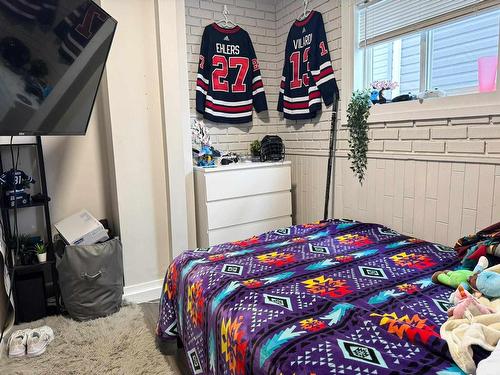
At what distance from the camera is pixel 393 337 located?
1.06 meters

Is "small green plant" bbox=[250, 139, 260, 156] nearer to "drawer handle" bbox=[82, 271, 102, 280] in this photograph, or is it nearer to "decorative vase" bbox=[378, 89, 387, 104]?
"decorative vase" bbox=[378, 89, 387, 104]

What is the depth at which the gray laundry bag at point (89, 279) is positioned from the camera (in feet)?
7.22

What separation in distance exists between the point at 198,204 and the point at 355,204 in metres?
1.21

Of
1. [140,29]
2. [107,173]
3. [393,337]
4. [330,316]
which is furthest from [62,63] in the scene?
[393,337]

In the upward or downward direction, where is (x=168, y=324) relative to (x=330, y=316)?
downward

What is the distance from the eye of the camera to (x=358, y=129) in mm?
2490

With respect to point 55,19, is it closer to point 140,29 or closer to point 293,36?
point 140,29

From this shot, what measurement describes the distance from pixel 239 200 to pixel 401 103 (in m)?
1.35

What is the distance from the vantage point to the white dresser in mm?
2711

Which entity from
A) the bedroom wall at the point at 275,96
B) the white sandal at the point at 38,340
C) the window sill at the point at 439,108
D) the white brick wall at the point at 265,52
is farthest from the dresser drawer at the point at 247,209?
the white sandal at the point at 38,340

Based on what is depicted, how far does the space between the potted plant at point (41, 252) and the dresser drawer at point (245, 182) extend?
114cm

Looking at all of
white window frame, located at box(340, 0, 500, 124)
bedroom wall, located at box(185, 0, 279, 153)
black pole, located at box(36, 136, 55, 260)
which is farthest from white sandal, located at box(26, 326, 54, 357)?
white window frame, located at box(340, 0, 500, 124)

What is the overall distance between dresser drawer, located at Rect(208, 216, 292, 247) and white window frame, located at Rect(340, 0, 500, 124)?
1.00m

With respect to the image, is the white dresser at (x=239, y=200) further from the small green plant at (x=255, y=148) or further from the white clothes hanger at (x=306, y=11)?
the white clothes hanger at (x=306, y=11)
